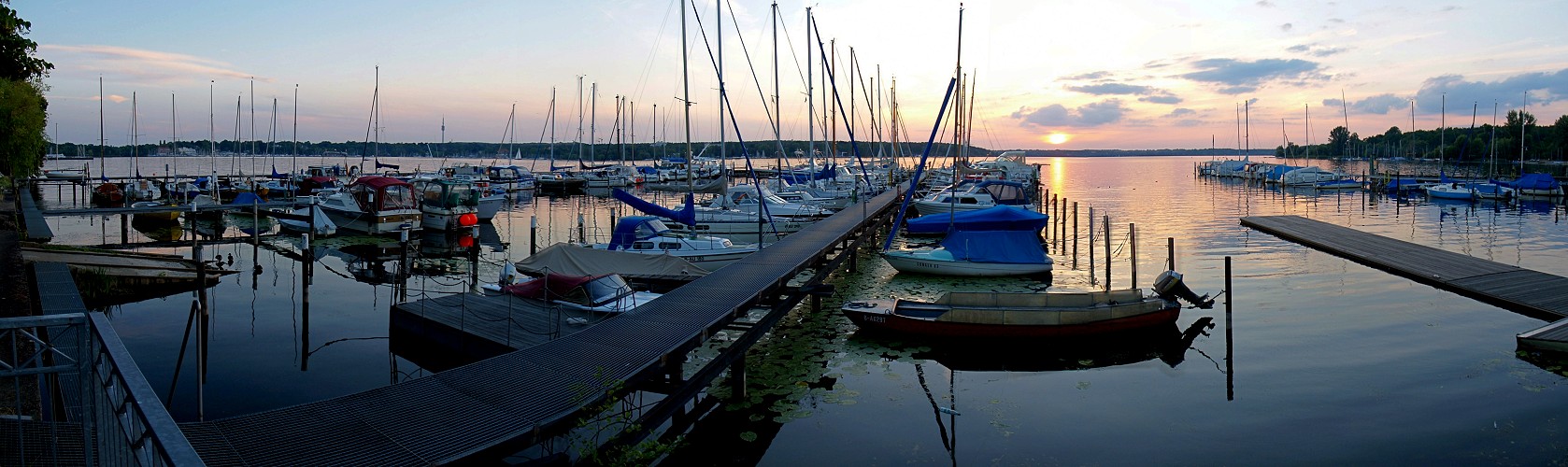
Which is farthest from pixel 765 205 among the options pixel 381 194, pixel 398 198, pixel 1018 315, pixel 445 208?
pixel 398 198

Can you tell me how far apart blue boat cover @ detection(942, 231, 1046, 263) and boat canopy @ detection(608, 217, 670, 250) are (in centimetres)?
897

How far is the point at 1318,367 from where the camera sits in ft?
55.3

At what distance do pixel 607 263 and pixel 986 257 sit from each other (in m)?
11.1

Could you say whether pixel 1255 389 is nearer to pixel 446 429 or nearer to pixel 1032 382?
pixel 1032 382

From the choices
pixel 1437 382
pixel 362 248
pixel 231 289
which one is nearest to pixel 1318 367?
pixel 1437 382

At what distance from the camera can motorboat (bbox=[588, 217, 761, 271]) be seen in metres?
25.5

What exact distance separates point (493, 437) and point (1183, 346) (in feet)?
47.9

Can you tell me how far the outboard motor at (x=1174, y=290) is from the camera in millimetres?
20156

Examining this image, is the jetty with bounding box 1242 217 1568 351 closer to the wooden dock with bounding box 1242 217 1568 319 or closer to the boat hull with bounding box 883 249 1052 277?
the wooden dock with bounding box 1242 217 1568 319

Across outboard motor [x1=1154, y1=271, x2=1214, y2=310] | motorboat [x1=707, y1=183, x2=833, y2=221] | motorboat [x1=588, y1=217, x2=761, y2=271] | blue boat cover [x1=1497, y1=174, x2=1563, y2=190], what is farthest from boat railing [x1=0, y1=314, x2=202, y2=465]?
blue boat cover [x1=1497, y1=174, x2=1563, y2=190]

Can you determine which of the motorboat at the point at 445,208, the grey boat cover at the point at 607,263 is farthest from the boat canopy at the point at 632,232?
the motorboat at the point at 445,208

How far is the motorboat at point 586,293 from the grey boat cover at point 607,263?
8.42 ft

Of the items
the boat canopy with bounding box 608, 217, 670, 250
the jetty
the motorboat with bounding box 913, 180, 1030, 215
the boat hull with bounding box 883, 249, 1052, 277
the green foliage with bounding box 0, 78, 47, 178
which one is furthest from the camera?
the motorboat with bounding box 913, 180, 1030, 215

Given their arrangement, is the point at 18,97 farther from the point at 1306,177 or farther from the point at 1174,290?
the point at 1306,177
